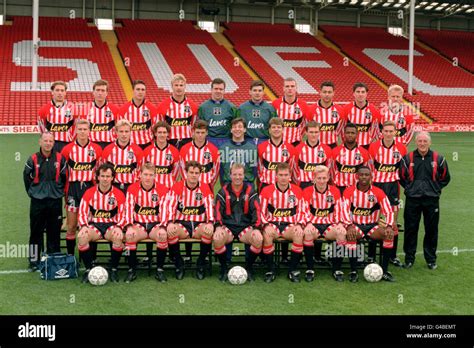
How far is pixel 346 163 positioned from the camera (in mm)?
6746

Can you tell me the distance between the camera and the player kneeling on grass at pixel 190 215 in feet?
19.4

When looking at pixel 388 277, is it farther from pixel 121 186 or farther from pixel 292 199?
pixel 121 186

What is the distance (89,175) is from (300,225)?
2.50 meters

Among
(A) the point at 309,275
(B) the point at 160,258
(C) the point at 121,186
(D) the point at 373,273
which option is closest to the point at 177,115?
(C) the point at 121,186

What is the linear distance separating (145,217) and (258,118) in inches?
85.7

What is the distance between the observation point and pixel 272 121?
6.64 m

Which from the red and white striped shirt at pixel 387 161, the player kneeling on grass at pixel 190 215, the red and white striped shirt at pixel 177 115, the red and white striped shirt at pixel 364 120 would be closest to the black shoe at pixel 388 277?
the red and white striped shirt at pixel 387 161

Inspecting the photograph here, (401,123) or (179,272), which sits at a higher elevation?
(401,123)

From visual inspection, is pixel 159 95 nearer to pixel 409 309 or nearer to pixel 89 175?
pixel 89 175

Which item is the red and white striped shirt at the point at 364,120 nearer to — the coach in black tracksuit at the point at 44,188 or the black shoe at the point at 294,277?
the black shoe at the point at 294,277

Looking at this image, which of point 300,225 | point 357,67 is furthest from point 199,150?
point 357,67

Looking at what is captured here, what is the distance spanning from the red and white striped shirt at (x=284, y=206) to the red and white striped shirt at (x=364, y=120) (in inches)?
68.2

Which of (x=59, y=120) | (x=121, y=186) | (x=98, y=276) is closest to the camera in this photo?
(x=98, y=276)

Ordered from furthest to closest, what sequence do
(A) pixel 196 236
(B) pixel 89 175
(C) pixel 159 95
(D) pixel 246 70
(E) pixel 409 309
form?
(D) pixel 246 70
(C) pixel 159 95
(B) pixel 89 175
(A) pixel 196 236
(E) pixel 409 309
